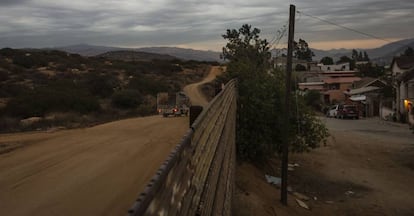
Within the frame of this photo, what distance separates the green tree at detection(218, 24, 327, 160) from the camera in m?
20.4

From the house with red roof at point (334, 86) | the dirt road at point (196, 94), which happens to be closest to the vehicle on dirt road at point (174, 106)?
the dirt road at point (196, 94)

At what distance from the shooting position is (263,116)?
21.3 metres

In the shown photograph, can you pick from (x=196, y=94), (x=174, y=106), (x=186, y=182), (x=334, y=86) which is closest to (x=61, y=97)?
(x=174, y=106)

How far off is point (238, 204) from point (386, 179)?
456 inches

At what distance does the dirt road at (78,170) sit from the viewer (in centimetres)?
908

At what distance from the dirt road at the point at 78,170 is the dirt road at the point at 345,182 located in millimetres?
2881

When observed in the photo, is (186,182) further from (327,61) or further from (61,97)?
(327,61)

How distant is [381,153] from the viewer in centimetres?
2848

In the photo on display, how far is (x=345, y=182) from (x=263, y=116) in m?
4.47

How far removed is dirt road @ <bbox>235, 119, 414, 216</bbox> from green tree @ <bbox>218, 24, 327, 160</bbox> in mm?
1041

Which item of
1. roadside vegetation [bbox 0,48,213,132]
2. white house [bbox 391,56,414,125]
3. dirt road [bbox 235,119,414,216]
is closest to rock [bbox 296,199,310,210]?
dirt road [bbox 235,119,414,216]

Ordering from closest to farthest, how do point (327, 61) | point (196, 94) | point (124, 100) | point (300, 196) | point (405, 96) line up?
point (300, 196), point (124, 100), point (405, 96), point (196, 94), point (327, 61)

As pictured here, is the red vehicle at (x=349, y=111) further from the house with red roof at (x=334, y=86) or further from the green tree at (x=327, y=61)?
the green tree at (x=327, y=61)

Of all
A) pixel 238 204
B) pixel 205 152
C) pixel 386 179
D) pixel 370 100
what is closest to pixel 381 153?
pixel 386 179
